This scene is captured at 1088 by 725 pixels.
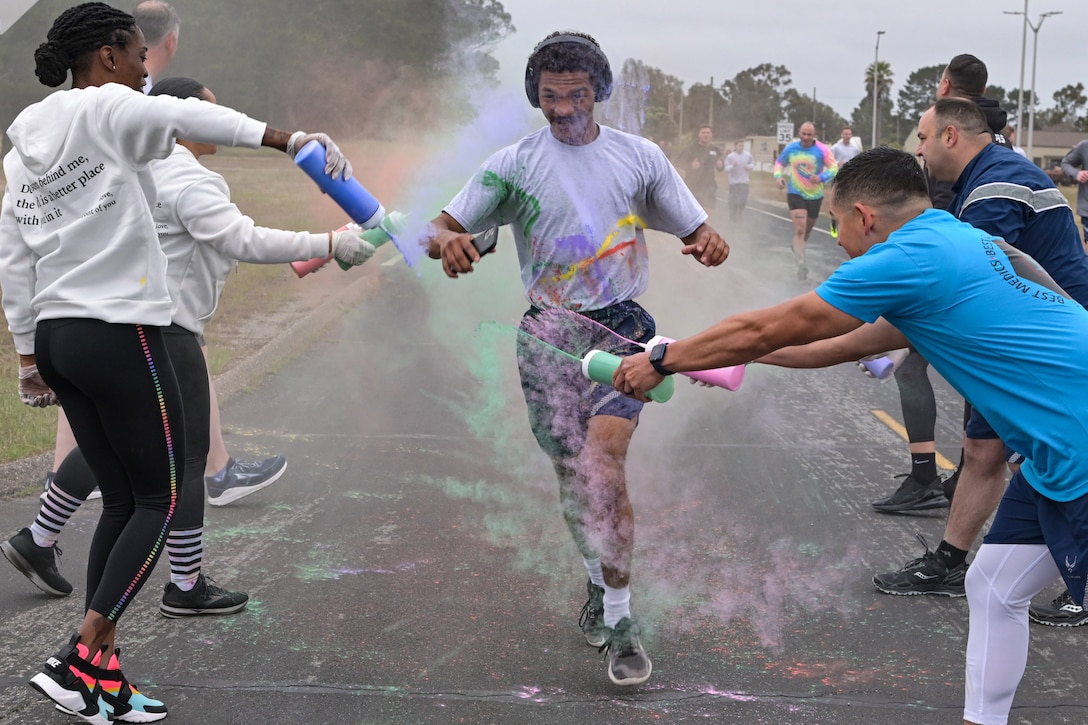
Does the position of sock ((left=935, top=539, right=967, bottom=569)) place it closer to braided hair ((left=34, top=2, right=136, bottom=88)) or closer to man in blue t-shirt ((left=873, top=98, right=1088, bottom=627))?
man in blue t-shirt ((left=873, top=98, right=1088, bottom=627))

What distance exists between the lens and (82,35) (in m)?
3.32

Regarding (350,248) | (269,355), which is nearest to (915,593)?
(350,248)

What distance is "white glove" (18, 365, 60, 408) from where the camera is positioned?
3.84 metres

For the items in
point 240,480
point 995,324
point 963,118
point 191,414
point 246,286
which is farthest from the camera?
point 246,286

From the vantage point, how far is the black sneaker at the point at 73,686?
329cm

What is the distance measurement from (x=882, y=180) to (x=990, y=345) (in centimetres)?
55

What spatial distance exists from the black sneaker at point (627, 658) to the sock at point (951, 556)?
156 cm

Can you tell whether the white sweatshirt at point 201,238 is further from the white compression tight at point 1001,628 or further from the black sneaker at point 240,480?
the white compression tight at point 1001,628

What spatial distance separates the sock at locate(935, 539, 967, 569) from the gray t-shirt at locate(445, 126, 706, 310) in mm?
1776

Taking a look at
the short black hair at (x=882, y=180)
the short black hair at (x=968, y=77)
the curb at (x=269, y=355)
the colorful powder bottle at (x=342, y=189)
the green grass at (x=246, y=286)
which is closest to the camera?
the short black hair at (x=882, y=180)

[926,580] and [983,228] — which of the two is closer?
[983,228]

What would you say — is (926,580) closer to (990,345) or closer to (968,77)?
(990,345)

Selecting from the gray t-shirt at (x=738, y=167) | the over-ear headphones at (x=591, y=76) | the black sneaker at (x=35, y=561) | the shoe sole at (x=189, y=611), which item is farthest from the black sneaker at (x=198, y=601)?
the gray t-shirt at (x=738, y=167)

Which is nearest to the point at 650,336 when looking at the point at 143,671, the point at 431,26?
the point at 143,671
